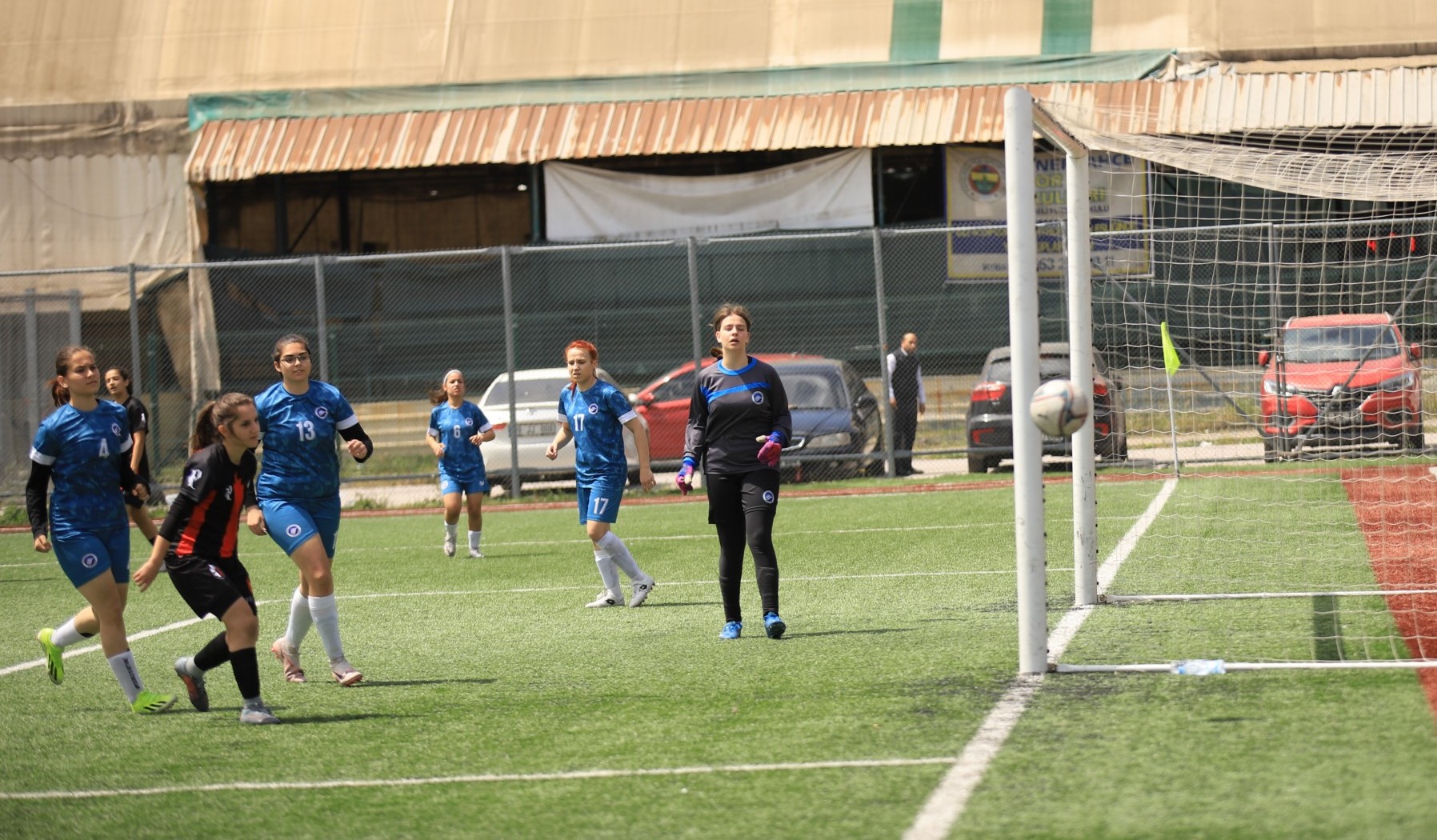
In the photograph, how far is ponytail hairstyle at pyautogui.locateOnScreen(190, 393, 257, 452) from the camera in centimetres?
748

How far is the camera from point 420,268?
83.7ft

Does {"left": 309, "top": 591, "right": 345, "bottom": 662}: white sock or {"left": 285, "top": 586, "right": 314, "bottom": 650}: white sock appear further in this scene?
{"left": 285, "top": 586, "right": 314, "bottom": 650}: white sock

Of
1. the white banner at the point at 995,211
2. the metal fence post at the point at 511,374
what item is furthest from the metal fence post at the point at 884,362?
the metal fence post at the point at 511,374

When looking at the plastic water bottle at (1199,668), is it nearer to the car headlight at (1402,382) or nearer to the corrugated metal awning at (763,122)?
the car headlight at (1402,382)

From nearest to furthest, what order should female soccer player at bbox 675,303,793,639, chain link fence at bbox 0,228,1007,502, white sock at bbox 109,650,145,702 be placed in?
white sock at bbox 109,650,145,702
female soccer player at bbox 675,303,793,639
chain link fence at bbox 0,228,1007,502

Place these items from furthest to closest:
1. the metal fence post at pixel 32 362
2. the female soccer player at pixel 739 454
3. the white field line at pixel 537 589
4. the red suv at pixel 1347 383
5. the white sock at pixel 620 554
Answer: the metal fence post at pixel 32 362
the red suv at pixel 1347 383
the white field line at pixel 537 589
the white sock at pixel 620 554
the female soccer player at pixel 739 454

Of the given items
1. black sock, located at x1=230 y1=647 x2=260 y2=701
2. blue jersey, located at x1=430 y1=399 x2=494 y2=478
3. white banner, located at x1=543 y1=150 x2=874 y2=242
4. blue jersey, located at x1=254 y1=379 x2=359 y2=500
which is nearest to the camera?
black sock, located at x1=230 y1=647 x2=260 y2=701

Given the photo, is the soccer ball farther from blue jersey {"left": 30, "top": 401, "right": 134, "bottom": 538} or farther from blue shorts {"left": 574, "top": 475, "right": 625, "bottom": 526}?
blue jersey {"left": 30, "top": 401, "right": 134, "bottom": 538}

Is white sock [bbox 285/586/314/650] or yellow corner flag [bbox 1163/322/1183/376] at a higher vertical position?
yellow corner flag [bbox 1163/322/1183/376]

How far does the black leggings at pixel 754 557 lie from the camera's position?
342 inches

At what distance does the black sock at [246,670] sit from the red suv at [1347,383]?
1014 cm

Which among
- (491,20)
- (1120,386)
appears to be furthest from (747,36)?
(1120,386)

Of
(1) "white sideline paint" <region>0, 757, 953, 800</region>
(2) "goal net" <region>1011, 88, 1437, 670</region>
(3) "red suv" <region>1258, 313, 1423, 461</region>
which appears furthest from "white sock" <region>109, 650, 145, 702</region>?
(3) "red suv" <region>1258, 313, 1423, 461</region>

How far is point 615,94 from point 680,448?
8.29 meters
